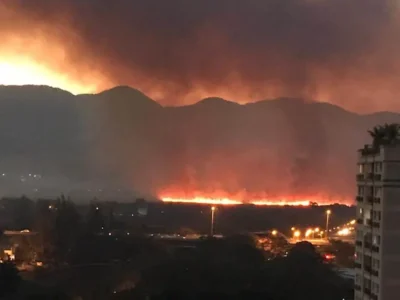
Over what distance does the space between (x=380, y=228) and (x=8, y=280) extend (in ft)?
31.7

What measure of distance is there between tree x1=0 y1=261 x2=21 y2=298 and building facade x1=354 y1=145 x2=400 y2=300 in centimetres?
872

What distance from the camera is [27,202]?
129 feet

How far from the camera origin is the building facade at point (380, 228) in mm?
7324

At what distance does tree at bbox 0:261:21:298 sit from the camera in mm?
14156

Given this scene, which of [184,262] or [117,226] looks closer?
[184,262]

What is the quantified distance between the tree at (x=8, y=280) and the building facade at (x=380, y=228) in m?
8.72

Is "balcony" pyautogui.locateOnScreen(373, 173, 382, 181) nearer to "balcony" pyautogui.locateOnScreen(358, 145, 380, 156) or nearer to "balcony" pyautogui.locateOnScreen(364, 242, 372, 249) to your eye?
"balcony" pyautogui.locateOnScreen(358, 145, 380, 156)

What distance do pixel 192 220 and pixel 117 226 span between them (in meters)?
11.8

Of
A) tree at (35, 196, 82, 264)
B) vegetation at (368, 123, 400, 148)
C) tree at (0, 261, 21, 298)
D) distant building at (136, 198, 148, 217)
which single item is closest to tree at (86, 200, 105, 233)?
tree at (35, 196, 82, 264)

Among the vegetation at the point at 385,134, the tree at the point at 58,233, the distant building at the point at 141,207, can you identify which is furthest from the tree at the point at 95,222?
the vegetation at the point at 385,134

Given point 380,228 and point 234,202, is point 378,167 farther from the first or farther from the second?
point 234,202

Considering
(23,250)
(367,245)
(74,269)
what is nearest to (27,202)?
(23,250)

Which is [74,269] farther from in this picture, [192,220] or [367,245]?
[192,220]

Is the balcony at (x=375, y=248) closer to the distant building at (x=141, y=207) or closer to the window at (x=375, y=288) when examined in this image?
the window at (x=375, y=288)
